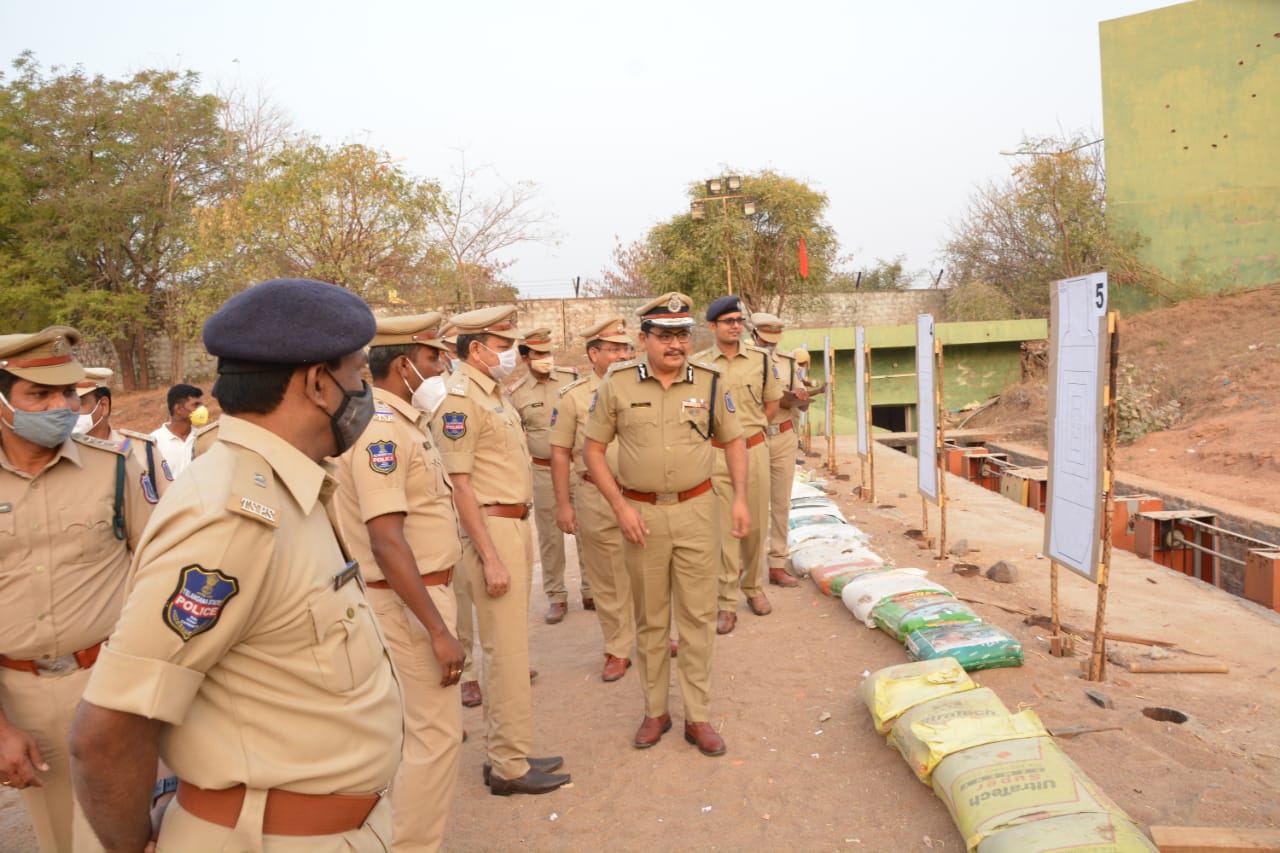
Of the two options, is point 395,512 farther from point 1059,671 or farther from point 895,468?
point 895,468

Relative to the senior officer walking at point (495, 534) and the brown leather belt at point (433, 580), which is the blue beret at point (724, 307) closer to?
the senior officer walking at point (495, 534)

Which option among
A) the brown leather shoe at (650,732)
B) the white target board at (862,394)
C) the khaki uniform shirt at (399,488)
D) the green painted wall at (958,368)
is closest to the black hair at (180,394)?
the khaki uniform shirt at (399,488)

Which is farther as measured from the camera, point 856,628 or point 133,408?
point 133,408

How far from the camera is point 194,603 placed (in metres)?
1.25

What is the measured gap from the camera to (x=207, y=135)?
23125mm

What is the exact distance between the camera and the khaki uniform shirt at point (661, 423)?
3.93 m

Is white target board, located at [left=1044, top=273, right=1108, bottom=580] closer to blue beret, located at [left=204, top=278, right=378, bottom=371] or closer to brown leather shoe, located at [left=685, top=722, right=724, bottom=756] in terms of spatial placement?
brown leather shoe, located at [left=685, top=722, right=724, bottom=756]

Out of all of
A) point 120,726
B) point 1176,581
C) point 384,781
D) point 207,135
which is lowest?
point 1176,581

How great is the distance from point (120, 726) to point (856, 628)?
15.9 ft

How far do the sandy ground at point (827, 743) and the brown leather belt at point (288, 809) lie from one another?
6.83ft

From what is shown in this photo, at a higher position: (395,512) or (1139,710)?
(395,512)

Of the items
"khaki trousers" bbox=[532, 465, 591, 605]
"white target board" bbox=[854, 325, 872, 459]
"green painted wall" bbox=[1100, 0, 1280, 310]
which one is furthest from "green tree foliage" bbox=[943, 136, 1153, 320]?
"khaki trousers" bbox=[532, 465, 591, 605]

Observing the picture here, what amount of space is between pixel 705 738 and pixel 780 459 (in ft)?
9.36

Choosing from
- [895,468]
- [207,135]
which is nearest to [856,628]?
[895,468]
